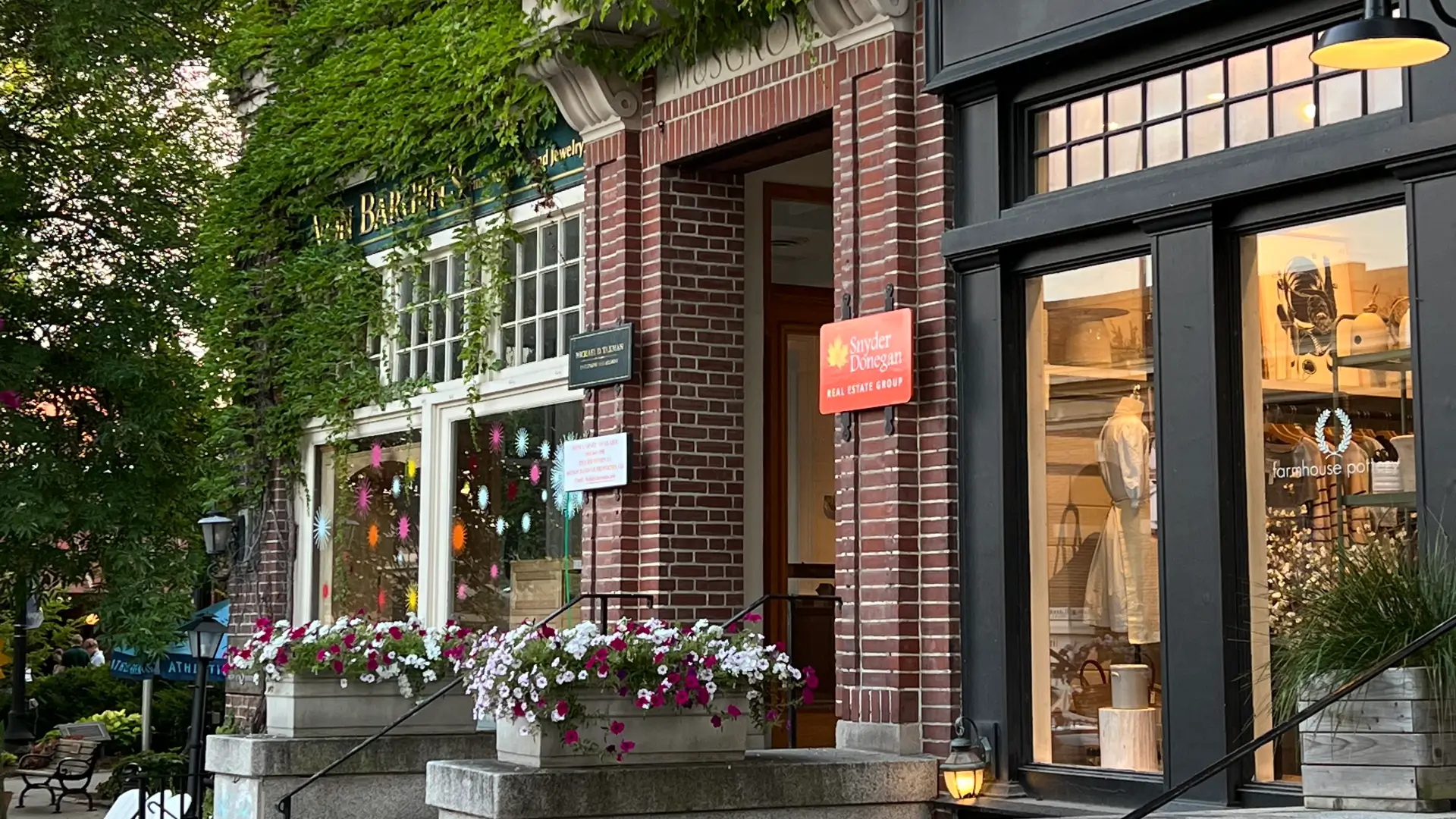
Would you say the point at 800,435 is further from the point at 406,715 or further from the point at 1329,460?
the point at 1329,460

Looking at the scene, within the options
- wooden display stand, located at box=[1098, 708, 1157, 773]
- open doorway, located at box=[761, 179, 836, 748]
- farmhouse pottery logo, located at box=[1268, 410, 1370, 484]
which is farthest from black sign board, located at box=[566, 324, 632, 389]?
farmhouse pottery logo, located at box=[1268, 410, 1370, 484]

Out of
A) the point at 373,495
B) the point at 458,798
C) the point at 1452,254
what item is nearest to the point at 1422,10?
the point at 1452,254

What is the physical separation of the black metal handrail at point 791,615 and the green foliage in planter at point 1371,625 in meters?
3.10

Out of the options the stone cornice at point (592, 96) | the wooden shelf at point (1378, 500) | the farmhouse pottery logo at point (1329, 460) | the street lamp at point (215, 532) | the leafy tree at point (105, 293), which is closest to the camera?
the wooden shelf at point (1378, 500)

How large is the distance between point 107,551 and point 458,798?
10.0 metres

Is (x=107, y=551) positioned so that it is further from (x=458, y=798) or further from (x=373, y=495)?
(x=458, y=798)

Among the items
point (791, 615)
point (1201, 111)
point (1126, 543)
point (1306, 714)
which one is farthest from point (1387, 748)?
point (791, 615)

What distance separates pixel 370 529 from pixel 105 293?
4.51 m

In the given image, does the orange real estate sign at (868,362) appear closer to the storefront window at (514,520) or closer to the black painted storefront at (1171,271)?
the black painted storefront at (1171,271)

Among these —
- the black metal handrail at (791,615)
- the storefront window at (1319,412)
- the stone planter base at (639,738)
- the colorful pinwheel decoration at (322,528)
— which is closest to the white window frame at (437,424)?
the colorful pinwheel decoration at (322,528)

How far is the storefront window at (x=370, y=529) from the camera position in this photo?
14062mm

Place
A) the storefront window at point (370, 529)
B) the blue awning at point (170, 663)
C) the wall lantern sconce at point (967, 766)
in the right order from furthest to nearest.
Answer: the blue awning at point (170, 663) → the storefront window at point (370, 529) → the wall lantern sconce at point (967, 766)

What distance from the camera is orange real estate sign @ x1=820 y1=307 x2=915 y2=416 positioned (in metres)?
8.93

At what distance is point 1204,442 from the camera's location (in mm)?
7629
